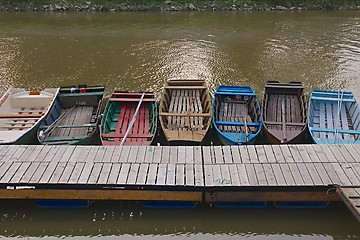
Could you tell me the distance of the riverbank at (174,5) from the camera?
112 feet

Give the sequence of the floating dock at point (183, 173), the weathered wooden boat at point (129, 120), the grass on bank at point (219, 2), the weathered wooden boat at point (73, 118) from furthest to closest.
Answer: the grass on bank at point (219, 2)
the weathered wooden boat at point (73, 118)
the weathered wooden boat at point (129, 120)
the floating dock at point (183, 173)

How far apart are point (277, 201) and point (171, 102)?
5922mm

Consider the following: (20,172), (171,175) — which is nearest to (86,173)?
(20,172)

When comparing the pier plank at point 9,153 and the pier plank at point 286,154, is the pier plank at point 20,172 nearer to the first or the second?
the pier plank at point 9,153

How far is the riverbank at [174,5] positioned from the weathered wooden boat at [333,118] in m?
23.1

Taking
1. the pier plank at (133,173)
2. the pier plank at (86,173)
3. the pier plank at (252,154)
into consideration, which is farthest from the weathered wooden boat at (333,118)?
the pier plank at (86,173)

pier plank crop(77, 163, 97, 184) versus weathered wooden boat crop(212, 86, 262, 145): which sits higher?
pier plank crop(77, 163, 97, 184)

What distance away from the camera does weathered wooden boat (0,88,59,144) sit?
11.5m

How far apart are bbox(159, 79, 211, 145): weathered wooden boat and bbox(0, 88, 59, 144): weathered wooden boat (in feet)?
13.8

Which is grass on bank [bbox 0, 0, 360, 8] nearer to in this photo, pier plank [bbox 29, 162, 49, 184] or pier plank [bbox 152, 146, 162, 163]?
pier plank [bbox 152, 146, 162, 163]

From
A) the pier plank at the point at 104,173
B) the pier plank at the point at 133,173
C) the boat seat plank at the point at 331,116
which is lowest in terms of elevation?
the boat seat plank at the point at 331,116

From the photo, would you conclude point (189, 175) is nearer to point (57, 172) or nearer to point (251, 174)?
point (251, 174)

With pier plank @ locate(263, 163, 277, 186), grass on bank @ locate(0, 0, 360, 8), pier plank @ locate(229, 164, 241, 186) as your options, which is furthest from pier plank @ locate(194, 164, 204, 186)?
grass on bank @ locate(0, 0, 360, 8)

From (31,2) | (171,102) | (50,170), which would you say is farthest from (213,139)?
(31,2)
